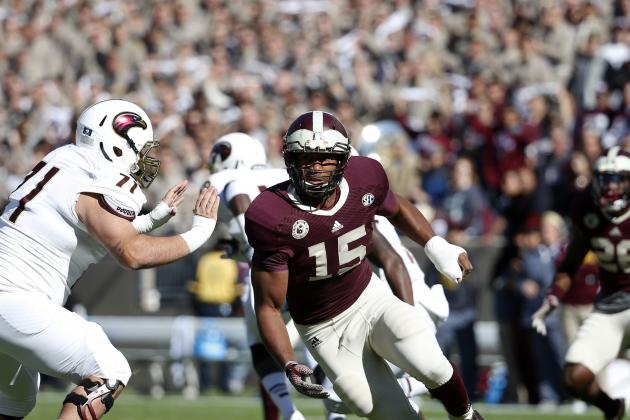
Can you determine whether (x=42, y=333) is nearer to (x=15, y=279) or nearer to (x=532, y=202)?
(x=15, y=279)

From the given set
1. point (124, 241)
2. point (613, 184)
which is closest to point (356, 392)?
point (124, 241)

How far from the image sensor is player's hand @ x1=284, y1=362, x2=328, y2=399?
5.55 meters

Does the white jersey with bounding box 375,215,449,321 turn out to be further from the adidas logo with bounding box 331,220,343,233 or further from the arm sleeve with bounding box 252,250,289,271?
the arm sleeve with bounding box 252,250,289,271

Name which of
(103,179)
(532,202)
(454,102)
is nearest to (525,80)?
(454,102)

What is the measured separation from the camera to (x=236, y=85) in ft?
48.8

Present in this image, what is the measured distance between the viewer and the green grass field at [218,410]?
33.1 feet

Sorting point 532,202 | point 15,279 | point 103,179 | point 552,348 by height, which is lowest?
point 552,348

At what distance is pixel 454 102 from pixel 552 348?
11.4ft

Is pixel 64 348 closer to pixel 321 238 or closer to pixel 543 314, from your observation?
pixel 321 238

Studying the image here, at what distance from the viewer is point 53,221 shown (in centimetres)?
594

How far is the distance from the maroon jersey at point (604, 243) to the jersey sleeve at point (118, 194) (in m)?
3.25

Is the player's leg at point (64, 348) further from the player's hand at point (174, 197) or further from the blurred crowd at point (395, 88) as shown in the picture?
the blurred crowd at point (395, 88)

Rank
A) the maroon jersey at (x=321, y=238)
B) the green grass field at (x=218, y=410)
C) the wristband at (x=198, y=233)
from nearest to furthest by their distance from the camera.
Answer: the maroon jersey at (x=321, y=238) → the wristband at (x=198, y=233) → the green grass field at (x=218, y=410)

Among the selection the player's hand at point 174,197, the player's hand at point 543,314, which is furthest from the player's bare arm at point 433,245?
the player's hand at point 543,314
